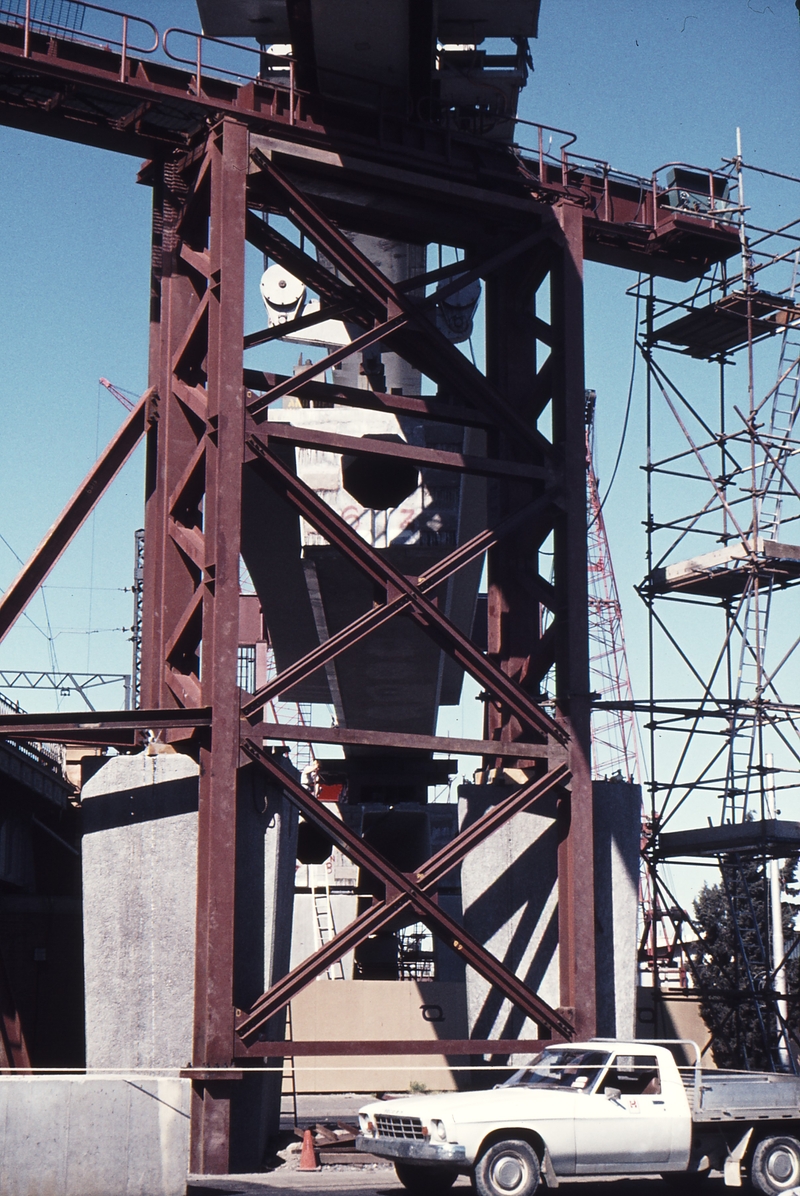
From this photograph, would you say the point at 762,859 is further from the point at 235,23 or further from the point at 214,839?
the point at 235,23

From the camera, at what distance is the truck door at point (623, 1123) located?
14.6 m

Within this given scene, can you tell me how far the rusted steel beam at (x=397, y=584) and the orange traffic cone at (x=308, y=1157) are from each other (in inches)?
271

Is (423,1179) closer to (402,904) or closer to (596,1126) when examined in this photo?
(596,1126)

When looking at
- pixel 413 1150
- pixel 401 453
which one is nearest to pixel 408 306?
pixel 401 453

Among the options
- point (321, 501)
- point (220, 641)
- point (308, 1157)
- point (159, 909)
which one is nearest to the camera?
point (308, 1157)

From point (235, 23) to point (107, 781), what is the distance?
48.8 feet

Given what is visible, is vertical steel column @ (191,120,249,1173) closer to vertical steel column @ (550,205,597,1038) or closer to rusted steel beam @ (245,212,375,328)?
rusted steel beam @ (245,212,375,328)

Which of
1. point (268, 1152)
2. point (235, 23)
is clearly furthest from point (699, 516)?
point (268, 1152)

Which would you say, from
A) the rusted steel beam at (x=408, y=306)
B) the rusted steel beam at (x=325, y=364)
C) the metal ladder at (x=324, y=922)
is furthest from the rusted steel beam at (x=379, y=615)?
the metal ladder at (x=324, y=922)

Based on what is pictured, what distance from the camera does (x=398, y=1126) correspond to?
14594 millimetres

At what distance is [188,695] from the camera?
2061 centimetres

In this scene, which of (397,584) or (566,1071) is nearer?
(566,1071)

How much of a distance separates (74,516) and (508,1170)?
12.4 m

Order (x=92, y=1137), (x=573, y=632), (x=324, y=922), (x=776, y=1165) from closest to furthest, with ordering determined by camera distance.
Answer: (x=92, y=1137) < (x=776, y=1165) < (x=573, y=632) < (x=324, y=922)
